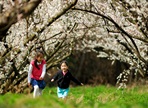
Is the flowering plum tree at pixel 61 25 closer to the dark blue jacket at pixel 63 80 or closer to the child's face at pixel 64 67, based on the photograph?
the child's face at pixel 64 67

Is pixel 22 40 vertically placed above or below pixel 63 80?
above

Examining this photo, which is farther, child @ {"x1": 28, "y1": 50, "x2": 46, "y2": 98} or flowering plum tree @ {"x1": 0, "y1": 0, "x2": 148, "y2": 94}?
flowering plum tree @ {"x1": 0, "y1": 0, "x2": 148, "y2": 94}

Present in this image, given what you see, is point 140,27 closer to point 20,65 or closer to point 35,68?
point 35,68

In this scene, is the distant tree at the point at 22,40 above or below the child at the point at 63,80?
above

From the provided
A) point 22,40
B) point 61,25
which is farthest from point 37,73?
point 61,25

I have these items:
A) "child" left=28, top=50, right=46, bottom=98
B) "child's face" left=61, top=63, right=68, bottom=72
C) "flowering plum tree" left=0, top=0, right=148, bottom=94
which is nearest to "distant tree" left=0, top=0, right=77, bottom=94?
"flowering plum tree" left=0, top=0, right=148, bottom=94

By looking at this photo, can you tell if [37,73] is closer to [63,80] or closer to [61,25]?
[63,80]

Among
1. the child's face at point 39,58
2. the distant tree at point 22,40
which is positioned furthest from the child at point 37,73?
the distant tree at point 22,40

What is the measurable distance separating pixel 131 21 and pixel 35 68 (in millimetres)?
2650

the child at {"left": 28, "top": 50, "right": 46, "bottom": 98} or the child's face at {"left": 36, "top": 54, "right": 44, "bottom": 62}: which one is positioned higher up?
the child's face at {"left": 36, "top": 54, "right": 44, "bottom": 62}

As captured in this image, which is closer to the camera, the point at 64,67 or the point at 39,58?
the point at 39,58

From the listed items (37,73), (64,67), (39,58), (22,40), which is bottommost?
(64,67)

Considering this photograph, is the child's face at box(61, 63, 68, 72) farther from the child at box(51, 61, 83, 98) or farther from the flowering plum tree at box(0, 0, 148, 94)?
the flowering plum tree at box(0, 0, 148, 94)

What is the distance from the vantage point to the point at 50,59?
1697cm
